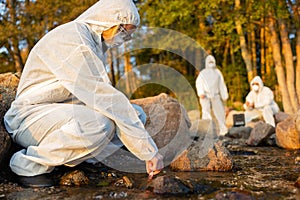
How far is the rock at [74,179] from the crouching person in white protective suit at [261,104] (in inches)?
368

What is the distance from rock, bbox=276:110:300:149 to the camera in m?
6.09

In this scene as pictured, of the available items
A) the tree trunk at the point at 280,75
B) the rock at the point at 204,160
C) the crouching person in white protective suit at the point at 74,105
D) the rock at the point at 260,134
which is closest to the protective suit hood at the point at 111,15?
the crouching person in white protective suit at the point at 74,105

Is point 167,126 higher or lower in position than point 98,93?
lower

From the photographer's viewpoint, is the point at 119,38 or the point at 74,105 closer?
the point at 74,105

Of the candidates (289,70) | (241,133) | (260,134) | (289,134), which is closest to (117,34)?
(289,134)

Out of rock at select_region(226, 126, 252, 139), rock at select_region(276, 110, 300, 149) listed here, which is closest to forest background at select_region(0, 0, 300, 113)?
rock at select_region(226, 126, 252, 139)

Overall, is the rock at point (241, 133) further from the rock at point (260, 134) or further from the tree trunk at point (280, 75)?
the tree trunk at point (280, 75)

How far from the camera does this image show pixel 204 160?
12.3 feet

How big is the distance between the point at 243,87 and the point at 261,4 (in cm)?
855

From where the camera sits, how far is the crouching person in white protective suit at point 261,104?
1176 cm

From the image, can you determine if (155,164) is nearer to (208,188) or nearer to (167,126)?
(208,188)

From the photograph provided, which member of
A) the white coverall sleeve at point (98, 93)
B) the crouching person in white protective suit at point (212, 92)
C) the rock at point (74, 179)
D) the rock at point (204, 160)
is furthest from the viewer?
the crouching person in white protective suit at point (212, 92)

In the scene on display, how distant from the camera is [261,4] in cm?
1459

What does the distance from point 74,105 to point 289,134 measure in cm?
423
